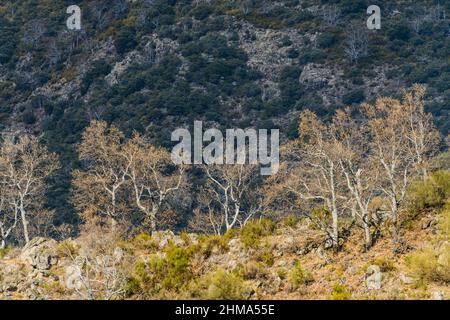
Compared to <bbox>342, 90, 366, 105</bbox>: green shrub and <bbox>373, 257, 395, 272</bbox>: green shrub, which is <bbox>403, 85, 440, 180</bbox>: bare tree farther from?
<bbox>342, 90, 366, 105</bbox>: green shrub

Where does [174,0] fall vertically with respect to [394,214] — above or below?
above

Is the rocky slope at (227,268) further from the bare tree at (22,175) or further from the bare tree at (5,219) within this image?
the bare tree at (22,175)

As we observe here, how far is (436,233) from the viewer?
117ft

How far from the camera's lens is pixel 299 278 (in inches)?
1303

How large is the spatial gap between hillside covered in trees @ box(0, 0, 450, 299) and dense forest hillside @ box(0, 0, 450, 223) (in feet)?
1.14

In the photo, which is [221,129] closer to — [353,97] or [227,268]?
[353,97]

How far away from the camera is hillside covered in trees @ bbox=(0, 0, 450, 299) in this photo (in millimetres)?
34812

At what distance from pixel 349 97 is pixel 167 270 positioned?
259 feet

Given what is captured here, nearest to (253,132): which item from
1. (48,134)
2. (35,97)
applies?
(48,134)

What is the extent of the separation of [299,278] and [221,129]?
71.8 metres

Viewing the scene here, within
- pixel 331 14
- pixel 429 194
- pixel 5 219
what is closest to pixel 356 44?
pixel 331 14

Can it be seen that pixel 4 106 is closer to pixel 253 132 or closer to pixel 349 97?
pixel 253 132

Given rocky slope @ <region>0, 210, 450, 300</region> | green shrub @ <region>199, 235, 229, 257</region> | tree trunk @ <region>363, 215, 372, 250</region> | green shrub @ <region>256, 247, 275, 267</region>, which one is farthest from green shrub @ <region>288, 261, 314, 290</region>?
green shrub @ <region>199, 235, 229, 257</region>
